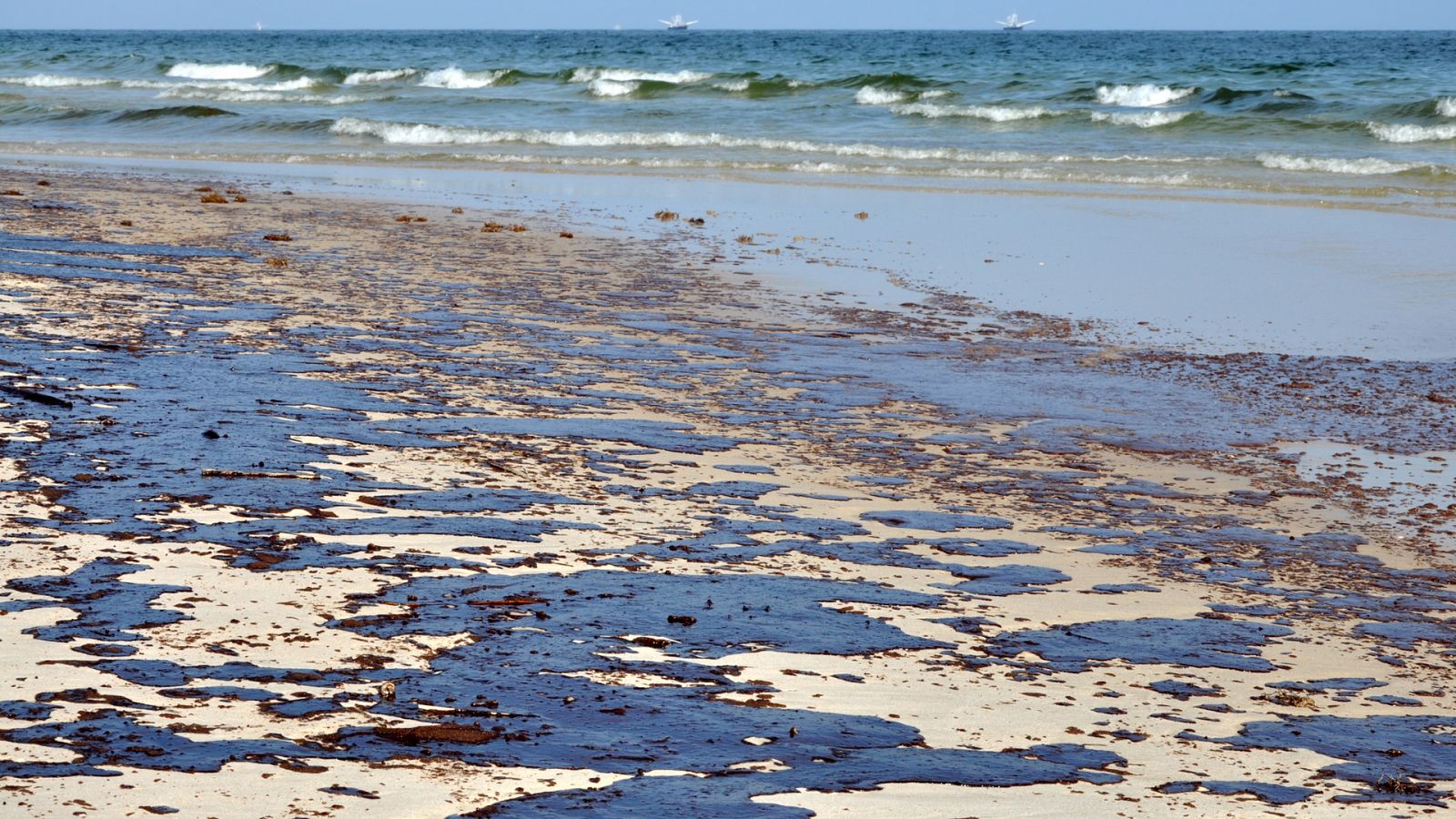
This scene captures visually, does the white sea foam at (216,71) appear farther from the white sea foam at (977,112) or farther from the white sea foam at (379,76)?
the white sea foam at (977,112)

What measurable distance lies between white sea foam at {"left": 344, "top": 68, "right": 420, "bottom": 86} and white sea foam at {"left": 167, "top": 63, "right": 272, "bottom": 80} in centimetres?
483

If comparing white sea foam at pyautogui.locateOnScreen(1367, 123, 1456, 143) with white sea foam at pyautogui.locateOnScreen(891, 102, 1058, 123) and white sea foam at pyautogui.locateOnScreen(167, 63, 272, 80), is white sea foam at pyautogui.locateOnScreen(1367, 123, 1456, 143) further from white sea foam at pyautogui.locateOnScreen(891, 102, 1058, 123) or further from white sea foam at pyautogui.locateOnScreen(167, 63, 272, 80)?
white sea foam at pyautogui.locateOnScreen(167, 63, 272, 80)

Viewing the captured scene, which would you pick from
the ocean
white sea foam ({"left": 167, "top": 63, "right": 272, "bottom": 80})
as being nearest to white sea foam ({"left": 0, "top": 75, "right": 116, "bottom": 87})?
the ocean

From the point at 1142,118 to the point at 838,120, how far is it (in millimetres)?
5468

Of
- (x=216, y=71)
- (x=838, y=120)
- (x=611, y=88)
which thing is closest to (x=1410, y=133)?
(x=838, y=120)

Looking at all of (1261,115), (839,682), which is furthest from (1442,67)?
(839,682)

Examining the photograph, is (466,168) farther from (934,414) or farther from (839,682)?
(839,682)

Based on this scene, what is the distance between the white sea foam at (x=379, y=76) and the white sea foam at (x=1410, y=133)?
88.5ft

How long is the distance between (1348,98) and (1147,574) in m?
26.5

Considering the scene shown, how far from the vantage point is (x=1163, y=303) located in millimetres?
9812

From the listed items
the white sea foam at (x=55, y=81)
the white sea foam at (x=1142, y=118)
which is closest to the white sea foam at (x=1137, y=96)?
the white sea foam at (x=1142, y=118)

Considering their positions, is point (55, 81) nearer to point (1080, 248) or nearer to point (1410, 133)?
point (1410, 133)

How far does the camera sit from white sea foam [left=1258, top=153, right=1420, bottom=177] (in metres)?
20.1

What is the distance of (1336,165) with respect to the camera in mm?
20516
